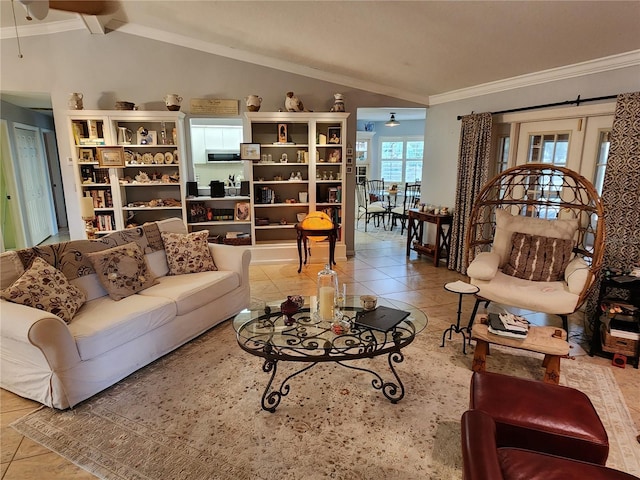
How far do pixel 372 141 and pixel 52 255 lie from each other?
8.47m

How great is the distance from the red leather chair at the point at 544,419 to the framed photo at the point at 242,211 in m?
4.00

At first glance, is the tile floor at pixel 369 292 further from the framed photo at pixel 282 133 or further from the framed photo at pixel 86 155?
the framed photo at pixel 86 155

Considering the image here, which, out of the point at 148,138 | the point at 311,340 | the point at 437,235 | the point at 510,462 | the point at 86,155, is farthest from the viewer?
the point at 437,235

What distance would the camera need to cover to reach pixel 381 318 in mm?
2381

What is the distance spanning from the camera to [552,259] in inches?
127

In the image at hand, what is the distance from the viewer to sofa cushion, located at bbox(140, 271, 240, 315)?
2924 millimetres

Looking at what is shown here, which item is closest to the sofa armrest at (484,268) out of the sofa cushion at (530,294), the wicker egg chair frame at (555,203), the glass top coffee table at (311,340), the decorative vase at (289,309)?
the sofa cushion at (530,294)

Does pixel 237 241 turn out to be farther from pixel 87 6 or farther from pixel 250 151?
A: pixel 87 6

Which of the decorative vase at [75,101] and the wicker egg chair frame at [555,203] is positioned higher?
the decorative vase at [75,101]

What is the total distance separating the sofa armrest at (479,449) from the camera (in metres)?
1.20

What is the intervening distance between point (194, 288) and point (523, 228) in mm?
2998

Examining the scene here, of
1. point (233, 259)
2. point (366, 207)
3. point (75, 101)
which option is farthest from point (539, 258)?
point (75, 101)

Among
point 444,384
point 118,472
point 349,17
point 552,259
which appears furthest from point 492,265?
point 118,472

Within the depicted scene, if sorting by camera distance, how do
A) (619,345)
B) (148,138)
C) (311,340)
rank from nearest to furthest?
(311,340) < (619,345) < (148,138)
